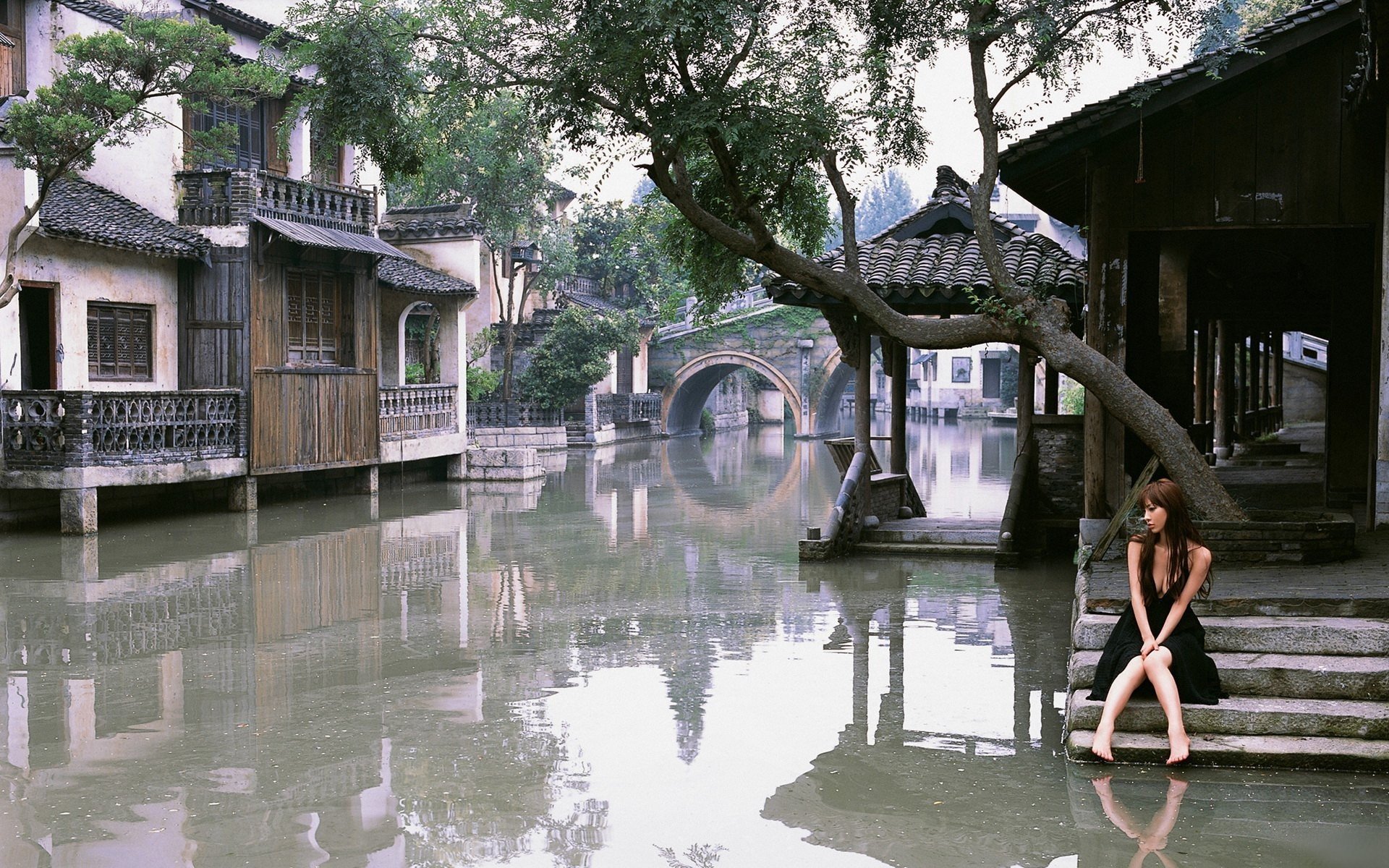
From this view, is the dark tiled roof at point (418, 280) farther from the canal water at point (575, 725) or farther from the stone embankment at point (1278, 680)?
the stone embankment at point (1278, 680)

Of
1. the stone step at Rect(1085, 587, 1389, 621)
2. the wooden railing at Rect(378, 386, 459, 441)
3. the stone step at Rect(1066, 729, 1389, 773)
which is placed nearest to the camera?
the stone step at Rect(1066, 729, 1389, 773)

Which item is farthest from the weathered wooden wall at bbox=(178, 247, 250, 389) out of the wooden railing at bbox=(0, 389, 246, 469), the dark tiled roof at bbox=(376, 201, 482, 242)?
the dark tiled roof at bbox=(376, 201, 482, 242)

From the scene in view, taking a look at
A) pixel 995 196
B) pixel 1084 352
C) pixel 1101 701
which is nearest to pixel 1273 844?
pixel 1101 701

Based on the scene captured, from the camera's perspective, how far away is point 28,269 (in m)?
15.4

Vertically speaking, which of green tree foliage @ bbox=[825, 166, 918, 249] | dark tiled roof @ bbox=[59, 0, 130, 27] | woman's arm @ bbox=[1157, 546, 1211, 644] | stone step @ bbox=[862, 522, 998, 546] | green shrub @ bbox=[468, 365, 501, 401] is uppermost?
green tree foliage @ bbox=[825, 166, 918, 249]

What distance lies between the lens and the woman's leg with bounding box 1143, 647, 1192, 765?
5723 mm

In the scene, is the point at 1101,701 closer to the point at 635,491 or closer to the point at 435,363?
the point at 635,491

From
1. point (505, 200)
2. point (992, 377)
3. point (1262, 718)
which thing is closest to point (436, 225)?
point (505, 200)

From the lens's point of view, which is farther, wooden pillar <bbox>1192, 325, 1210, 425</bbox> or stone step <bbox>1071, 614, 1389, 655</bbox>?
wooden pillar <bbox>1192, 325, 1210, 425</bbox>

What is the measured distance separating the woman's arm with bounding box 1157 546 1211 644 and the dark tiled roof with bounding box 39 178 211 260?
1342 centimetres

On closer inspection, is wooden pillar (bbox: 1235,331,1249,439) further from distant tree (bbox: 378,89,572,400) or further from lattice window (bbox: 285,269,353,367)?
lattice window (bbox: 285,269,353,367)

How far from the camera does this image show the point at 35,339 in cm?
1689

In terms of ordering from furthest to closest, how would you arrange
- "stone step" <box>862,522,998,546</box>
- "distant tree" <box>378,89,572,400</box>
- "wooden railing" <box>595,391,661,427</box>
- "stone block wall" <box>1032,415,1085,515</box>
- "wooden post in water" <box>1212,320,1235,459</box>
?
"wooden railing" <box>595,391,661,427</box>
"distant tree" <box>378,89,572,400</box>
"wooden post in water" <box>1212,320,1235,459</box>
"stone step" <box>862,522,998,546</box>
"stone block wall" <box>1032,415,1085,515</box>

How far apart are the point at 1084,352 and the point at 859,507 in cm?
529
